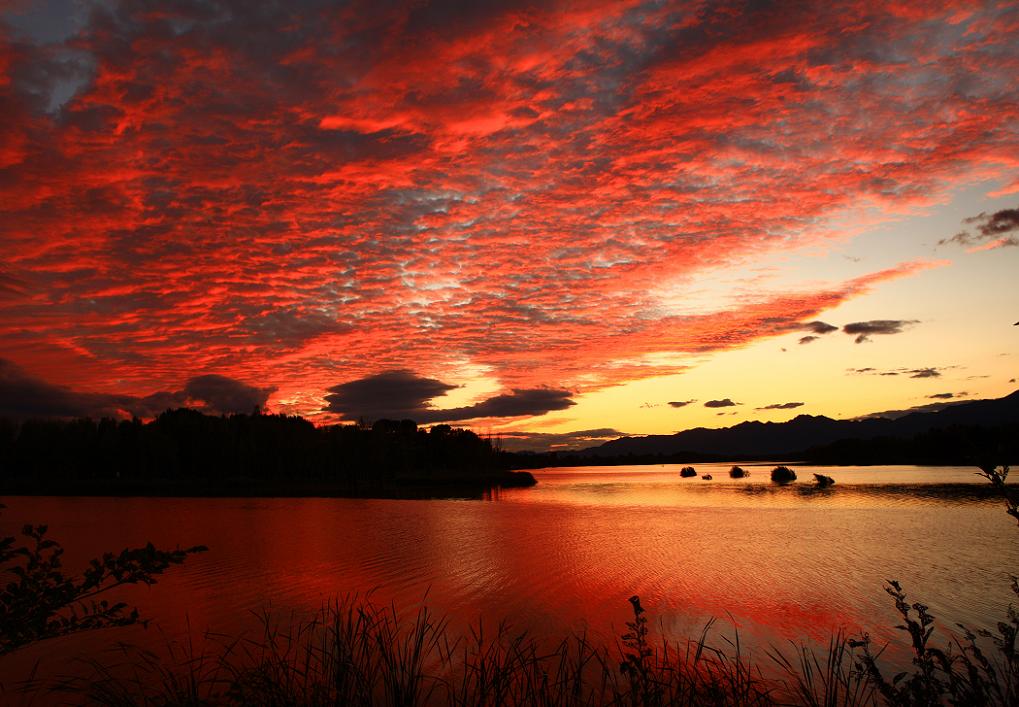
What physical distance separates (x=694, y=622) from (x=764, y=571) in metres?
8.78

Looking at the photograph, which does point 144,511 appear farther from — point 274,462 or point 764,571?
point 274,462

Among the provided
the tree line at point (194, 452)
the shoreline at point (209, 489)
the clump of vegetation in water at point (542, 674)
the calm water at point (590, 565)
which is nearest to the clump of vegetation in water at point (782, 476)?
the shoreline at point (209, 489)

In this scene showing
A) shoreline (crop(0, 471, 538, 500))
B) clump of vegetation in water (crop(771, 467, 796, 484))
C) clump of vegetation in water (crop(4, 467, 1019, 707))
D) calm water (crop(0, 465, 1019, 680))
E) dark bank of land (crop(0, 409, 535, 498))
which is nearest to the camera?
clump of vegetation in water (crop(4, 467, 1019, 707))

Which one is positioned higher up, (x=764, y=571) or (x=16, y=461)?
(x=16, y=461)

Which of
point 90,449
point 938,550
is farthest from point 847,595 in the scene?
point 90,449

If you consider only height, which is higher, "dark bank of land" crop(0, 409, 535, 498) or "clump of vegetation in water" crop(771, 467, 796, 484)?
"dark bank of land" crop(0, 409, 535, 498)

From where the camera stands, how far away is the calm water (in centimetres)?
1705

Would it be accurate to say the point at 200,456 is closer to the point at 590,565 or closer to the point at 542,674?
the point at 590,565

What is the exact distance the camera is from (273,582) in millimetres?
21547

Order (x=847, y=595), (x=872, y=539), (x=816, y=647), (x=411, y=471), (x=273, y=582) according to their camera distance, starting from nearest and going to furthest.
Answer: (x=816, y=647)
(x=847, y=595)
(x=273, y=582)
(x=872, y=539)
(x=411, y=471)

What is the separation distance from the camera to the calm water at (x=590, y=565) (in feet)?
55.9

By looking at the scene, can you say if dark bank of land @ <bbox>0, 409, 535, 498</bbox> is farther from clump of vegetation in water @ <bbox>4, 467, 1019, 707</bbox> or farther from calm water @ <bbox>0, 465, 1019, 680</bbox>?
clump of vegetation in water @ <bbox>4, 467, 1019, 707</bbox>

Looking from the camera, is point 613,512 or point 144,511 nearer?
point 613,512

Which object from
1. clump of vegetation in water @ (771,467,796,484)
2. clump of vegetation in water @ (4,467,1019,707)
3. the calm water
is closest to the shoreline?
clump of vegetation in water @ (771,467,796,484)
